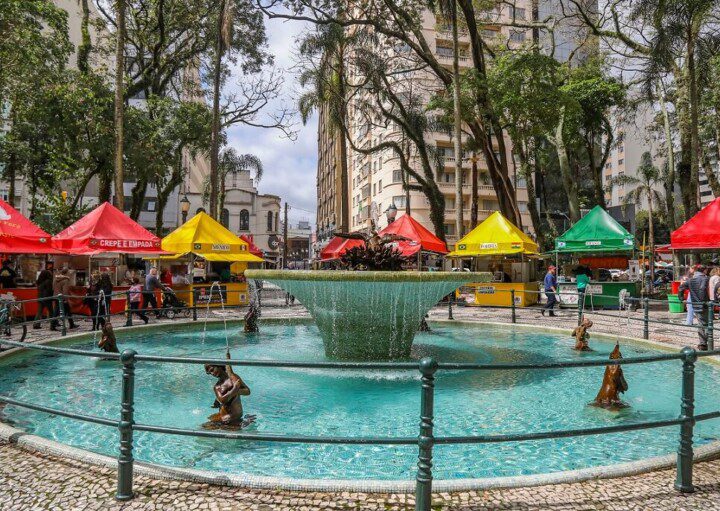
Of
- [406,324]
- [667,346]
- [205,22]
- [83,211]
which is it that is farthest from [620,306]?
[83,211]

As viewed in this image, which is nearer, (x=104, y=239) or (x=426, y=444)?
(x=426, y=444)

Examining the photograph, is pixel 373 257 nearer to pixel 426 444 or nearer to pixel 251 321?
pixel 251 321

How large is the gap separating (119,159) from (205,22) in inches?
498

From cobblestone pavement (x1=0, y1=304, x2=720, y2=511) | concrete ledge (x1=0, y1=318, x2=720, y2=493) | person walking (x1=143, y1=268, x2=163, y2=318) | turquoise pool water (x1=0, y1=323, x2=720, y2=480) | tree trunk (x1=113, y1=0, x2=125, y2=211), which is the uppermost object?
tree trunk (x1=113, y1=0, x2=125, y2=211)

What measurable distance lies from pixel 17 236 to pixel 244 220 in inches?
2354

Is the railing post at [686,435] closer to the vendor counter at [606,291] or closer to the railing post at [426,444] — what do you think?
the railing post at [426,444]

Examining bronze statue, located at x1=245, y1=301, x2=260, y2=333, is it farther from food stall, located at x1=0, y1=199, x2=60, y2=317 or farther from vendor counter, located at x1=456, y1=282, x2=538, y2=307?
vendor counter, located at x1=456, y1=282, x2=538, y2=307

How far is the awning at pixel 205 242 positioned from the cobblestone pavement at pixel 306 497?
1543cm

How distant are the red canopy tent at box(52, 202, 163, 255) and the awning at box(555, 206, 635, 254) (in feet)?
51.3

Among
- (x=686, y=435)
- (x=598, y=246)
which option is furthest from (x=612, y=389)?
(x=598, y=246)

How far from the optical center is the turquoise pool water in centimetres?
483

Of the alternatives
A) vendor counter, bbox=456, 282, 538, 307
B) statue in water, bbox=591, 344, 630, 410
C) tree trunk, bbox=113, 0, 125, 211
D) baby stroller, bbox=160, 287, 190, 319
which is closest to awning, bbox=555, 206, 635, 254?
vendor counter, bbox=456, 282, 538, 307

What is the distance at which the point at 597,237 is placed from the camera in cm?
2131

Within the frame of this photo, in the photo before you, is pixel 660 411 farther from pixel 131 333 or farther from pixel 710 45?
pixel 710 45
